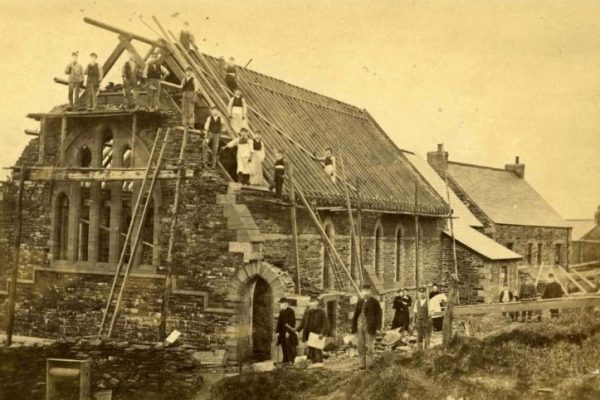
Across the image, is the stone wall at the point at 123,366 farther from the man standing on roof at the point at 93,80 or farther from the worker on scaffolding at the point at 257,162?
the man standing on roof at the point at 93,80

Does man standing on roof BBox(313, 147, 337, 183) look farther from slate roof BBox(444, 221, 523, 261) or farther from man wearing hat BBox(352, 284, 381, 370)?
slate roof BBox(444, 221, 523, 261)

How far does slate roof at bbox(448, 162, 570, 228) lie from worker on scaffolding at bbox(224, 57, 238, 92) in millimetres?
21149

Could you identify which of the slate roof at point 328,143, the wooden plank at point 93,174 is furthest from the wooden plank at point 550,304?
the wooden plank at point 93,174

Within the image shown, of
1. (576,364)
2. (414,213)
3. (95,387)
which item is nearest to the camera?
(576,364)

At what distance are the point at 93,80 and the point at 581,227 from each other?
147 feet

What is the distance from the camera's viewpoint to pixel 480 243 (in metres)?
36.4

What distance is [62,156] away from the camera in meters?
21.8

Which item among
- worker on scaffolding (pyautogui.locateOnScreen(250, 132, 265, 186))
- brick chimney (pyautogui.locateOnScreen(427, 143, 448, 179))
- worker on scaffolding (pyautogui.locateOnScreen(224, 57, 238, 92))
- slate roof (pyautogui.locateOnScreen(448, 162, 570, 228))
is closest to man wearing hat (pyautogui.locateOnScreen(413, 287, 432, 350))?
worker on scaffolding (pyautogui.locateOnScreen(250, 132, 265, 186))

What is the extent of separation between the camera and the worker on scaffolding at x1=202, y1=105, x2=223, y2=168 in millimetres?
20109

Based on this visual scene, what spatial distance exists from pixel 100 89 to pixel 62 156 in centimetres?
229

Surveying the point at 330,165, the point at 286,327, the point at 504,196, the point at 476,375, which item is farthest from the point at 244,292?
the point at 504,196

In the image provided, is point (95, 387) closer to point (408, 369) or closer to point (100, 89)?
point (408, 369)

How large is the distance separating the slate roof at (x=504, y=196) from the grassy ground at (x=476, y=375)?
1003 inches

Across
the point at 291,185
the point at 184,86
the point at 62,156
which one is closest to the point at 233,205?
the point at 291,185
